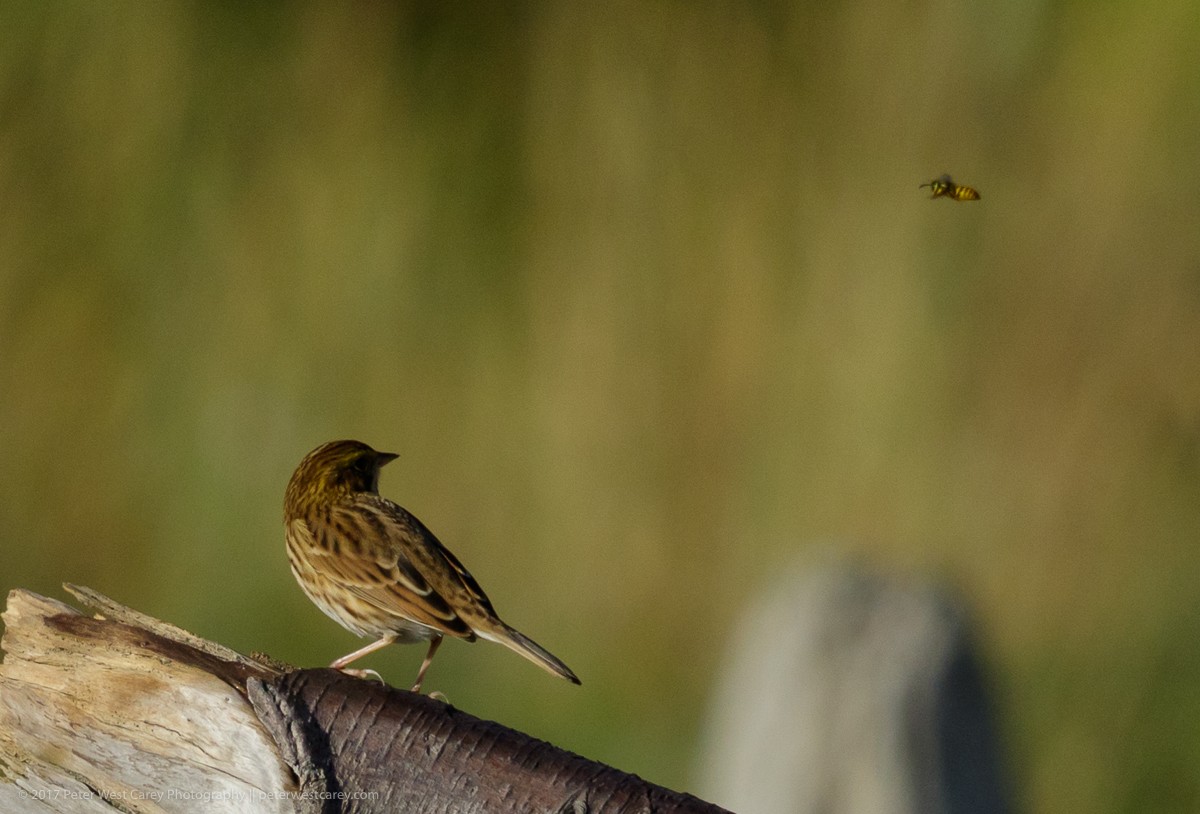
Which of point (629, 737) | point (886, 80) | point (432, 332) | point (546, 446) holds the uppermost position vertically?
point (886, 80)

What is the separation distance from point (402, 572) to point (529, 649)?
236mm

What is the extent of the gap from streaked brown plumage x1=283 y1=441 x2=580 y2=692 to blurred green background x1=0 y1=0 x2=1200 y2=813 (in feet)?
6.28

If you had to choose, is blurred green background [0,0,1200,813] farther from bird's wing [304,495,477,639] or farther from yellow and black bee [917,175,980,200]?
bird's wing [304,495,477,639]

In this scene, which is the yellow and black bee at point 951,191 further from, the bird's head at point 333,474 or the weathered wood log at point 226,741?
the weathered wood log at point 226,741

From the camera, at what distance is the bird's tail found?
1.71 metres

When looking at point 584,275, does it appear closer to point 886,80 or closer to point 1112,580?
point 886,80

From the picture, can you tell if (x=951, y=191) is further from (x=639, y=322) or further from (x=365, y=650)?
(x=365, y=650)

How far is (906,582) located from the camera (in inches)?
155

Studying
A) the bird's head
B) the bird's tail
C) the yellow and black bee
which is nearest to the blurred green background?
the yellow and black bee

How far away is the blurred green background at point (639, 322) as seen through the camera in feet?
13.6

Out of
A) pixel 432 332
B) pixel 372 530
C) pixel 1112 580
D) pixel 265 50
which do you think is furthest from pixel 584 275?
pixel 372 530

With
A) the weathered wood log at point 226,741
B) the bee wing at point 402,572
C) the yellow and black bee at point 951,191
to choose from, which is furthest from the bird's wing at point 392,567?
the yellow and black bee at point 951,191

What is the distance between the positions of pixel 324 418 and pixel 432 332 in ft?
1.33

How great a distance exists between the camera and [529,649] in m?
1.78
